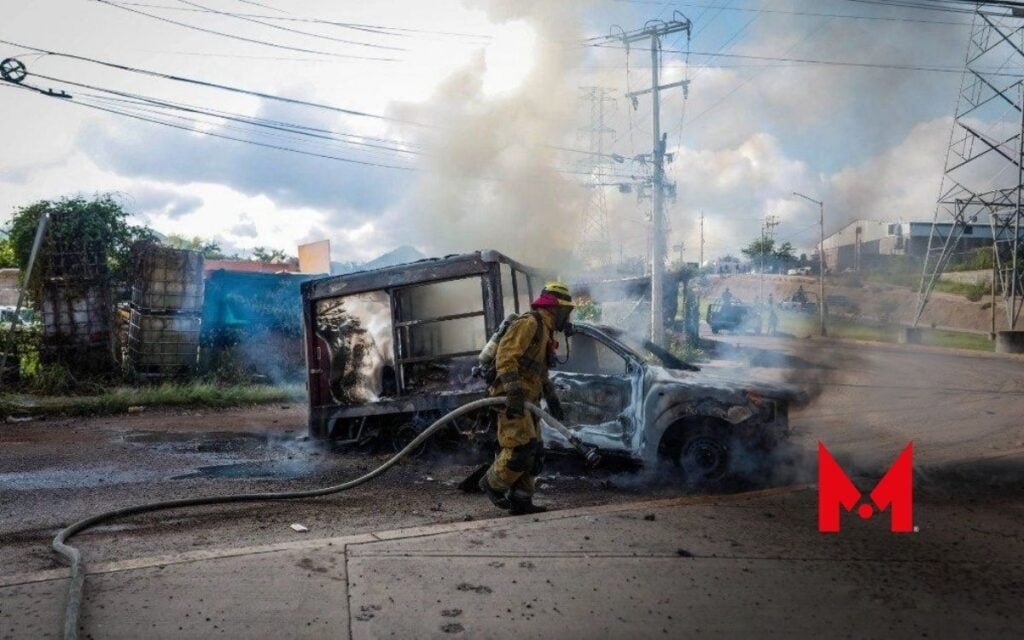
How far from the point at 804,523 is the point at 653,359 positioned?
7.67 feet

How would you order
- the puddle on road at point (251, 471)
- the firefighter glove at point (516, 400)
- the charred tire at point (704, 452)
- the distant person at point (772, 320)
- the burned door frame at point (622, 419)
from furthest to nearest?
the distant person at point (772, 320) < the puddle on road at point (251, 471) < the burned door frame at point (622, 419) < the charred tire at point (704, 452) < the firefighter glove at point (516, 400)

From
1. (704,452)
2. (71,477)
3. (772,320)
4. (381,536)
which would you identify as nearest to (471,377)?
(704,452)

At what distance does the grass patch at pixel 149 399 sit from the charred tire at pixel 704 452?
8.68 meters

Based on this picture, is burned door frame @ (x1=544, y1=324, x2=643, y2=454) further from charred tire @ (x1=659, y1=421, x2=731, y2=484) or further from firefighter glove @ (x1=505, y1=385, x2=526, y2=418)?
firefighter glove @ (x1=505, y1=385, x2=526, y2=418)

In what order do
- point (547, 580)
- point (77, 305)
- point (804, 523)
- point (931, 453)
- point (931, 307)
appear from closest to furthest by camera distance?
point (547, 580)
point (804, 523)
point (931, 453)
point (77, 305)
point (931, 307)

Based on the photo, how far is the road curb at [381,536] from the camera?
3787mm

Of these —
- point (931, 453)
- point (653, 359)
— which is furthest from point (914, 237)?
point (653, 359)

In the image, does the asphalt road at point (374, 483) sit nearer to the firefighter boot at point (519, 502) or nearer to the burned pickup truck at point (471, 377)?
the firefighter boot at point (519, 502)

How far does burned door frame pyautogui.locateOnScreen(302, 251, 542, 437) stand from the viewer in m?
7.37

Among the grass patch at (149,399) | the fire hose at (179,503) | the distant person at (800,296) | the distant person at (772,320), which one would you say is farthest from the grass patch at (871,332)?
the fire hose at (179,503)

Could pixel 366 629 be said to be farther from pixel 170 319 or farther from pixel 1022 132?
pixel 1022 132

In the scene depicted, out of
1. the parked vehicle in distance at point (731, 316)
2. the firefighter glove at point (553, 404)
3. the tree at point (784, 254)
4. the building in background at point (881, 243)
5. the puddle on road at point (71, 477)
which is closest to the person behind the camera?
the firefighter glove at point (553, 404)

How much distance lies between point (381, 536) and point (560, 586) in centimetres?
124

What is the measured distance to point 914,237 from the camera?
29359 mm
